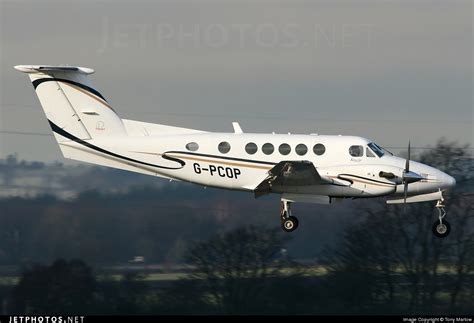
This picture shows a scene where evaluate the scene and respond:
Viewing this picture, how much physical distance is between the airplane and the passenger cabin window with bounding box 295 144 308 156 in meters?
0.03

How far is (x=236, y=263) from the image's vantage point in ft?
129

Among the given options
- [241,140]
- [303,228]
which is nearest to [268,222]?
[303,228]

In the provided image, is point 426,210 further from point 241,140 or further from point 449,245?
point 241,140

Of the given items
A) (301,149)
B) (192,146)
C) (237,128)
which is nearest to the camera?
(301,149)

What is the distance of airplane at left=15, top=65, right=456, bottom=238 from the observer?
32.3 metres

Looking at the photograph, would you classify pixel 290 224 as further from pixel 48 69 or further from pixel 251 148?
pixel 48 69

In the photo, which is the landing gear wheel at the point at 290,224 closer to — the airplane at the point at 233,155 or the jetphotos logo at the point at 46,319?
the airplane at the point at 233,155

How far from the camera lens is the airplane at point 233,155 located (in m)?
32.3

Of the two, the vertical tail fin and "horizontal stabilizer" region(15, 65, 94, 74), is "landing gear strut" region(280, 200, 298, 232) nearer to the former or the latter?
the vertical tail fin

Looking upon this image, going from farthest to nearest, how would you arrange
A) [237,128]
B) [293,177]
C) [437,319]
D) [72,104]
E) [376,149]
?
1. [437,319]
2. [72,104]
3. [237,128]
4. [376,149]
5. [293,177]

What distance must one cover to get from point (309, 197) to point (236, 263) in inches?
293

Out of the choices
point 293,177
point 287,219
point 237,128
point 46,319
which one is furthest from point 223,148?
point 46,319

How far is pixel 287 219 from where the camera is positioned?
108 feet

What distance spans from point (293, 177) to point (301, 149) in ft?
3.01
